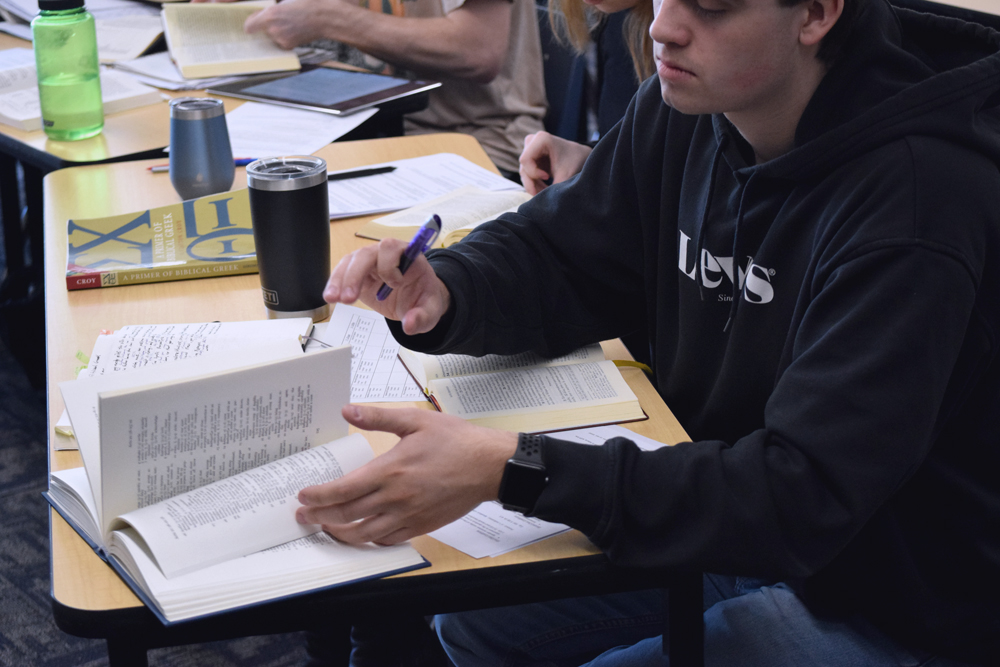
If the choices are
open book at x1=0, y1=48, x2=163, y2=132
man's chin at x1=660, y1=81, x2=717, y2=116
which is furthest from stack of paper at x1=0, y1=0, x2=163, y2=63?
man's chin at x1=660, y1=81, x2=717, y2=116

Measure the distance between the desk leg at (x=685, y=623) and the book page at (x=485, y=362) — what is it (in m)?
0.33

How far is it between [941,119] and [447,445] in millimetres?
509

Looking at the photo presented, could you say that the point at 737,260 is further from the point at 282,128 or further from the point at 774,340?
the point at 282,128

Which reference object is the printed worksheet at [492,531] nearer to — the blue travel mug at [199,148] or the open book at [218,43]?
the blue travel mug at [199,148]

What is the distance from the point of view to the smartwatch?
76cm

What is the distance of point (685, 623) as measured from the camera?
839 mm

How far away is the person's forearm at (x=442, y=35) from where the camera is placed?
6.84 feet

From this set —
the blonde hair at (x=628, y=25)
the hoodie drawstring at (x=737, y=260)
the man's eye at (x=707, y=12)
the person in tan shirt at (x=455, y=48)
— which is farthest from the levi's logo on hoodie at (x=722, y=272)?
the person in tan shirt at (x=455, y=48)

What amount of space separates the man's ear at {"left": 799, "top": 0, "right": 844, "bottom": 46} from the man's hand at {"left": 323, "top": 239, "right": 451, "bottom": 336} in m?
0.43

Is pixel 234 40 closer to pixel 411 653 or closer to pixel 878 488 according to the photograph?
pixel 411 653

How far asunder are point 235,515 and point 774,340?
54 cm

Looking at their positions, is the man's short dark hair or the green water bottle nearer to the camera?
the man's short dark hair

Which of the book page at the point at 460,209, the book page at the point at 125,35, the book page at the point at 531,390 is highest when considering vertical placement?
the book page at the point at 125,35

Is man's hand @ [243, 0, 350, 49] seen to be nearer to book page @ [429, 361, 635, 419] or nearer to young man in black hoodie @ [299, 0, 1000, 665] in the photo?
young man in black hoodie @ [299, 0, 1000, 665]
